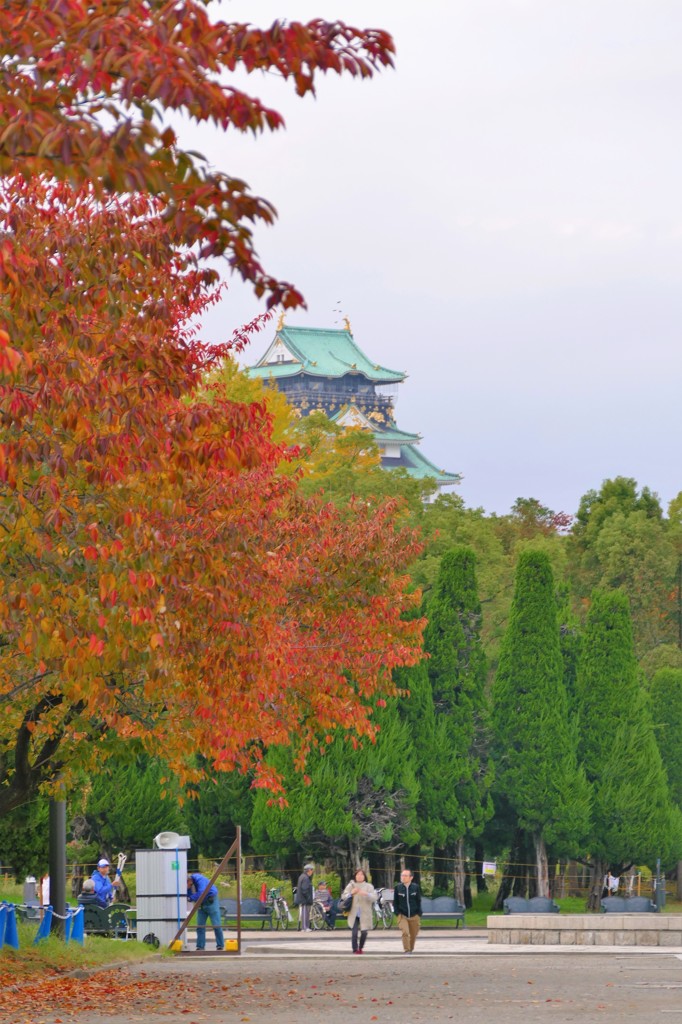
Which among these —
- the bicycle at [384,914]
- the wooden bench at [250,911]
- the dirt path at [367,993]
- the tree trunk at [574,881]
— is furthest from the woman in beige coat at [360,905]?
the tree trunk at [574,881]

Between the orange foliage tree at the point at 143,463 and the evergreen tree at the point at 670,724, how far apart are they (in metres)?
27.2

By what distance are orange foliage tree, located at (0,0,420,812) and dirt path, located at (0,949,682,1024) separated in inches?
101

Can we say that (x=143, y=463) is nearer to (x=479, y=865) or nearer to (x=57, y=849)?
(x=57, y=849)

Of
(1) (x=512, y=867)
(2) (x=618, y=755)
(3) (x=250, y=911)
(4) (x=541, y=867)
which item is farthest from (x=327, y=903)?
(2) (x=618, y=755)

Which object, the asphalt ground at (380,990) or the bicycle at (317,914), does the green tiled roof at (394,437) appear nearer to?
the bicycle at (317,914)

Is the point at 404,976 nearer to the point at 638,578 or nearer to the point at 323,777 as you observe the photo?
the point at 323,777

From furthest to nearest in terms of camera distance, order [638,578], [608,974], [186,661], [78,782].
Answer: [638,578] < [78,782] < [608,974] < [186,661]

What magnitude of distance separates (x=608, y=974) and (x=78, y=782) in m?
7.29

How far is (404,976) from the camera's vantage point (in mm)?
20594

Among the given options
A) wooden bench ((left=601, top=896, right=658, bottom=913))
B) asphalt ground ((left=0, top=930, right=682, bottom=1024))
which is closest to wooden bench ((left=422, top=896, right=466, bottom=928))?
wooden bench ((left=601, top=896, right=658, bottom=913))

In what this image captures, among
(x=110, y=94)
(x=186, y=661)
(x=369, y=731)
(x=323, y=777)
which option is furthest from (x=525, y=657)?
(x=110, y=94)

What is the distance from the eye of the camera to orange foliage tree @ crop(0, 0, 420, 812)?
748cm

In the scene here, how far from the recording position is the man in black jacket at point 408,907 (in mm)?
25406

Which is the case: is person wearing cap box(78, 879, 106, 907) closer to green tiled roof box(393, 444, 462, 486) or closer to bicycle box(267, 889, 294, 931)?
bicycle box(267, 889, 294, 931)
